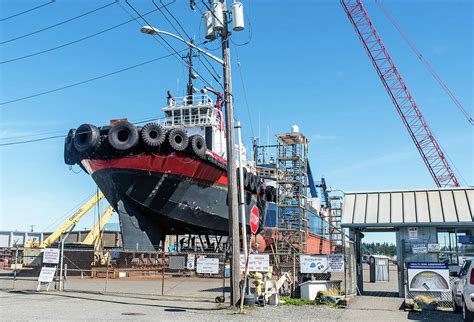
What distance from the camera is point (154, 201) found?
2656cm

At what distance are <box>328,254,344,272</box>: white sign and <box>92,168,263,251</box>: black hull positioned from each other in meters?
13.3

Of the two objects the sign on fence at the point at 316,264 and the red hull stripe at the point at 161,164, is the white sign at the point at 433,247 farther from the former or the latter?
the red hull stripe at the point at 161,164

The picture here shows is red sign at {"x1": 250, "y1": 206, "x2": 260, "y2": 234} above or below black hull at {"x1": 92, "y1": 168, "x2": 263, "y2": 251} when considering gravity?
below

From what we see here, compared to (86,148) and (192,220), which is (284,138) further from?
(86,148)

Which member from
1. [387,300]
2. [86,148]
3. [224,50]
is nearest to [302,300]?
[387,300]

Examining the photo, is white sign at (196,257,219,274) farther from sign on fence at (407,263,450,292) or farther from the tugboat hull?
the tugboat hull

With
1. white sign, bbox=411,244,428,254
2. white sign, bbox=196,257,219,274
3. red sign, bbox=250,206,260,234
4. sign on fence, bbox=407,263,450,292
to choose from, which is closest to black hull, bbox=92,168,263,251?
white sign, bbox=196,257,219,274

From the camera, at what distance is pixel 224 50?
13.7 m

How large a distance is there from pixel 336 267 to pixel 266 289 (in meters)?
2.43

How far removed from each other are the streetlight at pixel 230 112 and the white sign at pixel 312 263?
3016 millimetres

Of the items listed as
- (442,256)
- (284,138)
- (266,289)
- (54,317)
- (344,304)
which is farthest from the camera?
(284,138)

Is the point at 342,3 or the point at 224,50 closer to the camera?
the point at 224,50

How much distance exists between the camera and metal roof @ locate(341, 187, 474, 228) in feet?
50.2

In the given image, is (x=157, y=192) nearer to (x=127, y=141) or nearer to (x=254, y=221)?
(x=127, y=141)
